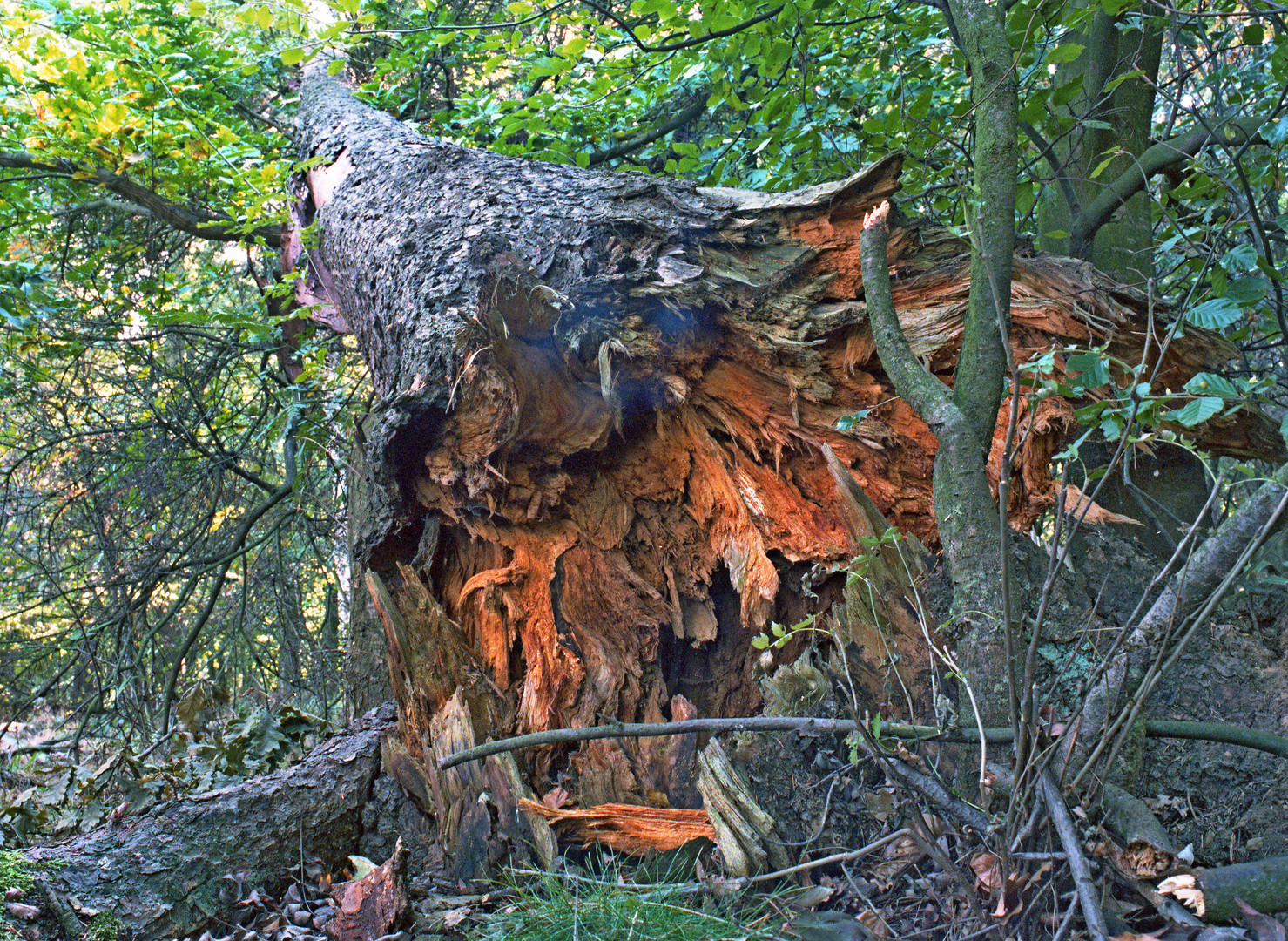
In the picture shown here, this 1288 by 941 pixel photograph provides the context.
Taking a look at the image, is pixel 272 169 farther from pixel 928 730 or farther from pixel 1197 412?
pixel 1197 412

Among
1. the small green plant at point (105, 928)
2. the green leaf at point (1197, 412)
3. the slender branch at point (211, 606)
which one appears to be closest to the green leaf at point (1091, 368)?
the green leaf at point (1197, 412)

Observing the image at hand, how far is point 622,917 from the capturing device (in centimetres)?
189

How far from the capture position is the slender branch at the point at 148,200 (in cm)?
395

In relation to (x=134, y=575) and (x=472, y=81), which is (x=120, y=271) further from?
(x=472, y=81)

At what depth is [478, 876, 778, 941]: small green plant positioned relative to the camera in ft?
6.04

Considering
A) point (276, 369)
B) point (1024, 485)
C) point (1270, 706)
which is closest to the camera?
point (1270, 706)

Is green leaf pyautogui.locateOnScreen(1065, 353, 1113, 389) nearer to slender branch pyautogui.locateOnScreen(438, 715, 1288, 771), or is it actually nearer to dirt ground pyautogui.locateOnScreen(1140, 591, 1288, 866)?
slender branch pyautogui.locateOnScreen(438, 715, 1288, 771)

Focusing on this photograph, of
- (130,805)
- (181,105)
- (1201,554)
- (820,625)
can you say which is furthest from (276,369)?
(1201,554)

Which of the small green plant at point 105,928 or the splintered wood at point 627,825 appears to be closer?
the small green plant at point 105,928

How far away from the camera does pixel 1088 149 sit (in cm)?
338

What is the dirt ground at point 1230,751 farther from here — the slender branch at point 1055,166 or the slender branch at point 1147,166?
the slender branch at point 1055,166

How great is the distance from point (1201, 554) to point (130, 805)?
2.93 meters

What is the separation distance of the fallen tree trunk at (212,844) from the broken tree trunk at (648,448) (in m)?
0.30

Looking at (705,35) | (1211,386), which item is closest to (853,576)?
(1211,386)
